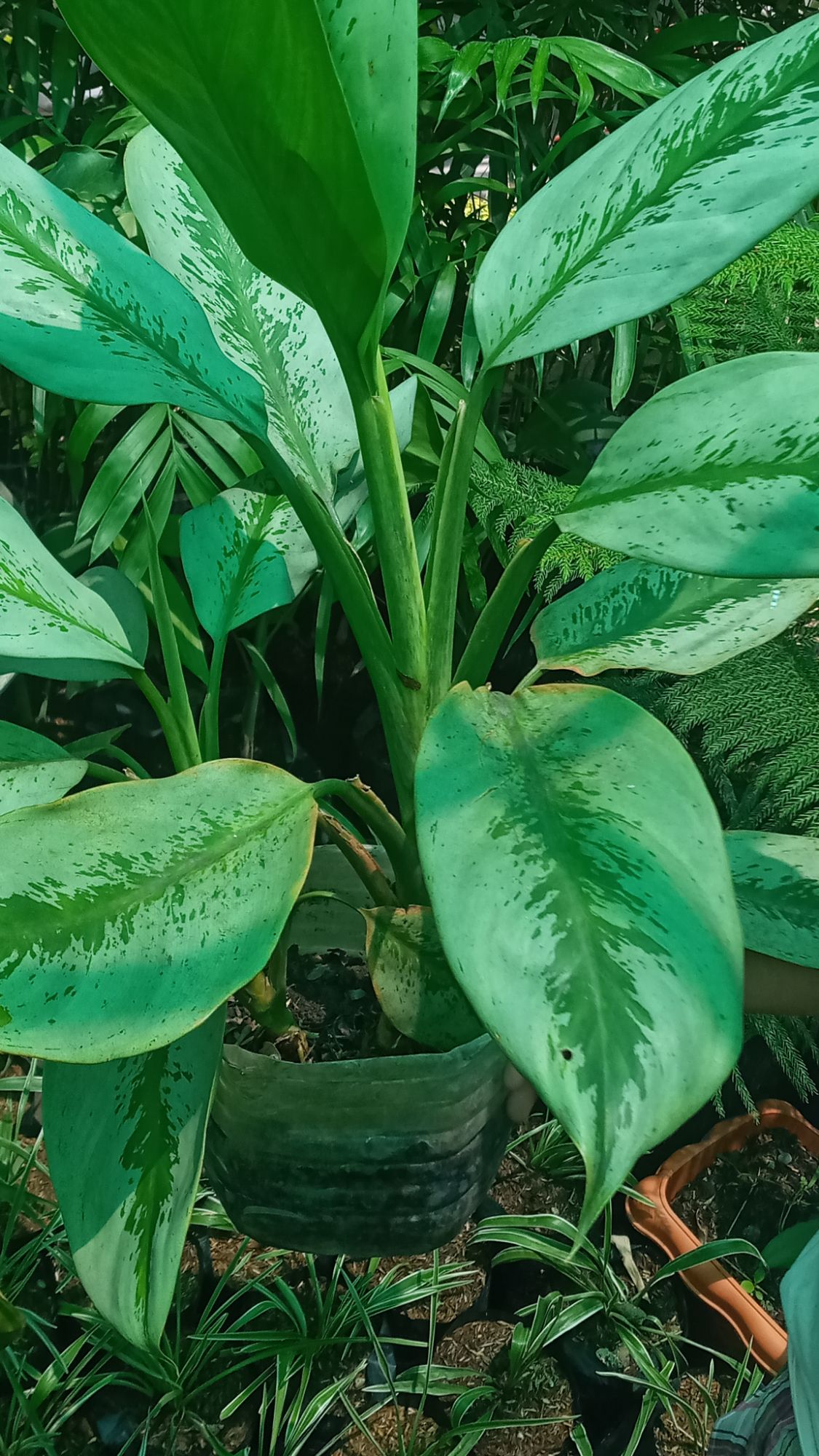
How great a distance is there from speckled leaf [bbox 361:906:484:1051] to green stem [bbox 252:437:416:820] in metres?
0.06

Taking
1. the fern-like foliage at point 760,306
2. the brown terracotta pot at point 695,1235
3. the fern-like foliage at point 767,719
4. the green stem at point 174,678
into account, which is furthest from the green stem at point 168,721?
the brown terracotta pot at point 695,1235

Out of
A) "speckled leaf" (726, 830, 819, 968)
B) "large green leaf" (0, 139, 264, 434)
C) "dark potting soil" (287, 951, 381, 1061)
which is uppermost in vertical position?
"large green leaf" (0, 139, 264, 434)

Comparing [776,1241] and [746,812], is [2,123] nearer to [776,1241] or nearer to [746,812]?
[746,812]

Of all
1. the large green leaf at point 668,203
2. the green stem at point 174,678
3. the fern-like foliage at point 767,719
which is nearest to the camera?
the large green leaf at point 668,203

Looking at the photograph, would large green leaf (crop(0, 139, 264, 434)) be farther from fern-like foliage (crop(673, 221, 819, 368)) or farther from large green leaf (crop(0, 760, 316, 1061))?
fern-like foliage (crop(673, 221, 819, 368))

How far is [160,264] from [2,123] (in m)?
0.74

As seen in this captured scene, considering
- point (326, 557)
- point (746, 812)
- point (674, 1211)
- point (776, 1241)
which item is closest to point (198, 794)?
point (326, 557)

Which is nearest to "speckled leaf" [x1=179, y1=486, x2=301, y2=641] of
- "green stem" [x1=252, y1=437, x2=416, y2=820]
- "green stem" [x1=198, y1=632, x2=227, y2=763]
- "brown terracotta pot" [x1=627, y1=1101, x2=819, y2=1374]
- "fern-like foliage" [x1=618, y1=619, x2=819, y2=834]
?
"green stem" [x1=198, y1=632, x2=227, y2=763]

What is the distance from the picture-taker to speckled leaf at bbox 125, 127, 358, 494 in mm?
486

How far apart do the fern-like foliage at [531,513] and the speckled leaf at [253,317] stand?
21 centimetres

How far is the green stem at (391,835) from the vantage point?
1.46ft

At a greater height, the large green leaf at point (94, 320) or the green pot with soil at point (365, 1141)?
the large green leaf at point (94, 320)

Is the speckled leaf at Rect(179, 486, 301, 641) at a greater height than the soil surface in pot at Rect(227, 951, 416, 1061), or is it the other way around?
the speckled leaf at Rect(179, 486, 301, 641)

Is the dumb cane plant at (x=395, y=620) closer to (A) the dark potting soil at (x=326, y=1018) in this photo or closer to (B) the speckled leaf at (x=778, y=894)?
(B) the speckled leaf at (x=778, y=894)
